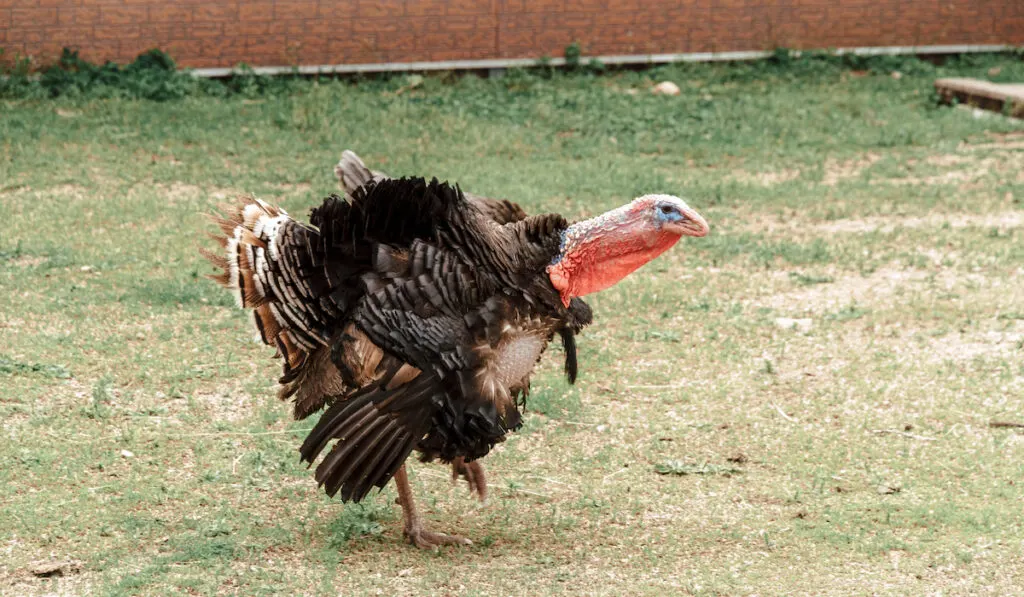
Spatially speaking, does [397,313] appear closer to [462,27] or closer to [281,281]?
[281,281]

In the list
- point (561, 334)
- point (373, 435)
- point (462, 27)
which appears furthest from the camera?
point (462, 27)

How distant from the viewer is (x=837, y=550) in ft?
15.2

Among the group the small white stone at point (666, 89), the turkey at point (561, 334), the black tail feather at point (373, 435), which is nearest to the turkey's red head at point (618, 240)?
the turkey at point (561, 334)

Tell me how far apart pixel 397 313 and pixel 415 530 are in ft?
2.90

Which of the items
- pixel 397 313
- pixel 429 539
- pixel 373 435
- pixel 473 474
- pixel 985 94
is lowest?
Result: pixel 429 539

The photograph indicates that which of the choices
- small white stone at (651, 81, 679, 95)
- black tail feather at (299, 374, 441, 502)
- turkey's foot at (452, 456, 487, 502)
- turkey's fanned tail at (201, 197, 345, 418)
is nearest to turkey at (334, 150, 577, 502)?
turkey's foot at (452, 456, 487, 502)

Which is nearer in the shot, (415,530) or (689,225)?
(689,225)

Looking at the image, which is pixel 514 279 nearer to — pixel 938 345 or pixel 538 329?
pixel 538 329

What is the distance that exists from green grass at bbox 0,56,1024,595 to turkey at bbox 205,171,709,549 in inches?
22.0

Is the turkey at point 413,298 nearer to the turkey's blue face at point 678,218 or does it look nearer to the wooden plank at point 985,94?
the turkey's blue face at point 678,218

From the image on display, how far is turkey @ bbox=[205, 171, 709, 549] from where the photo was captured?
167 inches

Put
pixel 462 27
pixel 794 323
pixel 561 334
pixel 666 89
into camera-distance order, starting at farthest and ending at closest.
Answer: pixel 462 27 < pixel 666 89 < pixel 794 323 < pixel 561 334

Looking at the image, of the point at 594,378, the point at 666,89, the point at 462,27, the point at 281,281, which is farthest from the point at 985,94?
the point at 281,281

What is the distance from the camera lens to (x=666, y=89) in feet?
41.2
